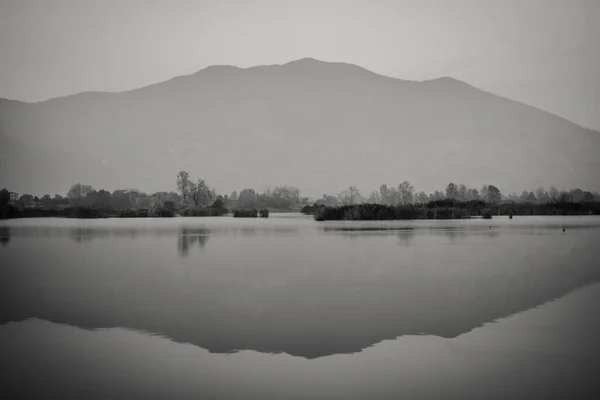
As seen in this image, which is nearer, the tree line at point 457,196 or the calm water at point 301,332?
the calm water at point 301,332

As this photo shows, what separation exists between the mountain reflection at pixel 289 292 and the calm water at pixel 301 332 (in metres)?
0.05

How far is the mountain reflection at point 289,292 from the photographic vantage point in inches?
291

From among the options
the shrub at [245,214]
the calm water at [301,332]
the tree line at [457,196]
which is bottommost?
the calm water at [301,332]

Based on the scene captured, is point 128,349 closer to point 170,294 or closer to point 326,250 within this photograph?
point 170,294

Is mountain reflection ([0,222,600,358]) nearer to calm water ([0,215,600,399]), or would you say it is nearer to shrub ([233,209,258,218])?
calm water ([0,215,600,399])

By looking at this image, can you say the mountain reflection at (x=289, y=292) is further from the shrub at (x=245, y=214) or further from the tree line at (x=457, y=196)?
the tree line at (x=457, y=196)

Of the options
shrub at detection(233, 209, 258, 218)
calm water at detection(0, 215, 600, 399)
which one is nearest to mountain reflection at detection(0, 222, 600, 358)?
calm water at detection(0, 215, 600, 399)

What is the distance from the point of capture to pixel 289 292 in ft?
34.3

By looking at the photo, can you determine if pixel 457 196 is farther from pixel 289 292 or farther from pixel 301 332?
pixel 301 332

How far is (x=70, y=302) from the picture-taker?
9.77 m

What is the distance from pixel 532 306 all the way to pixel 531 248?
40.7 feet

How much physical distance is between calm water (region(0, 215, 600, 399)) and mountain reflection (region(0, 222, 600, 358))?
5cm

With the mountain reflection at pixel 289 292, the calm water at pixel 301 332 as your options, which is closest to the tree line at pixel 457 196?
the mountain reflection at pixel 289 292

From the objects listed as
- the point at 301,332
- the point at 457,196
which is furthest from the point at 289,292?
the point at 457,196
